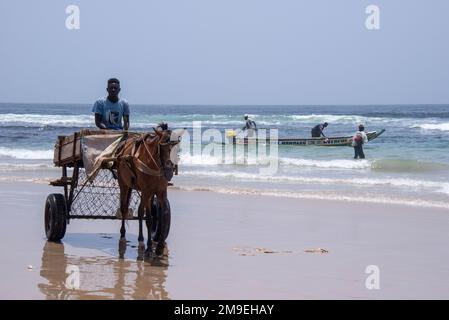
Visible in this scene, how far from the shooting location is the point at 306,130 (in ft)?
176

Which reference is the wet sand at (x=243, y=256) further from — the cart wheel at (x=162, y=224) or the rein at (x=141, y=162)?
the rein at (x=141, y=162)

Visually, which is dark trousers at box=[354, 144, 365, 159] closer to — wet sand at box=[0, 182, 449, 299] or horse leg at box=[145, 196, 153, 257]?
wet sand at box=[0, 182, 449, 299]

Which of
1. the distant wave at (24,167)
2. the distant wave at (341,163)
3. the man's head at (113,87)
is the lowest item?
the distant wave at (341,163)

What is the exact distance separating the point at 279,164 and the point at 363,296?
18.4m

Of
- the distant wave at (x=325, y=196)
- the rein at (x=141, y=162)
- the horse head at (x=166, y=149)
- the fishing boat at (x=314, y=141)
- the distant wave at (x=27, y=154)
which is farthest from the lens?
the fishing boat at (x=314, y=141)

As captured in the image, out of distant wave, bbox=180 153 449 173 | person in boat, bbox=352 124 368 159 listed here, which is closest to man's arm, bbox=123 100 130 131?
distant wave, bbox=180 153 449 173

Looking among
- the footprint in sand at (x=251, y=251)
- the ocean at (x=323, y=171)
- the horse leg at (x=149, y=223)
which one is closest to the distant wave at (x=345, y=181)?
the ocean at (x=323, y=171)

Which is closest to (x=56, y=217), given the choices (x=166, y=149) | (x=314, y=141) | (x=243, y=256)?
(x=166, y=149)

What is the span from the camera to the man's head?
1005cm

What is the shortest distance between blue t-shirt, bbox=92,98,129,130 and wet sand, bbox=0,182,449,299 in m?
1.57

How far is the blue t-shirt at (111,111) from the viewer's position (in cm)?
1022

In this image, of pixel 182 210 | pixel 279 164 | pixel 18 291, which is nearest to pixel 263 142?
pixel 279 164

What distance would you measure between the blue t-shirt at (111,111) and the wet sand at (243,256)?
1.57 metres

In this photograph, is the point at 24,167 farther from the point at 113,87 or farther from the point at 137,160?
the point at 137,160
